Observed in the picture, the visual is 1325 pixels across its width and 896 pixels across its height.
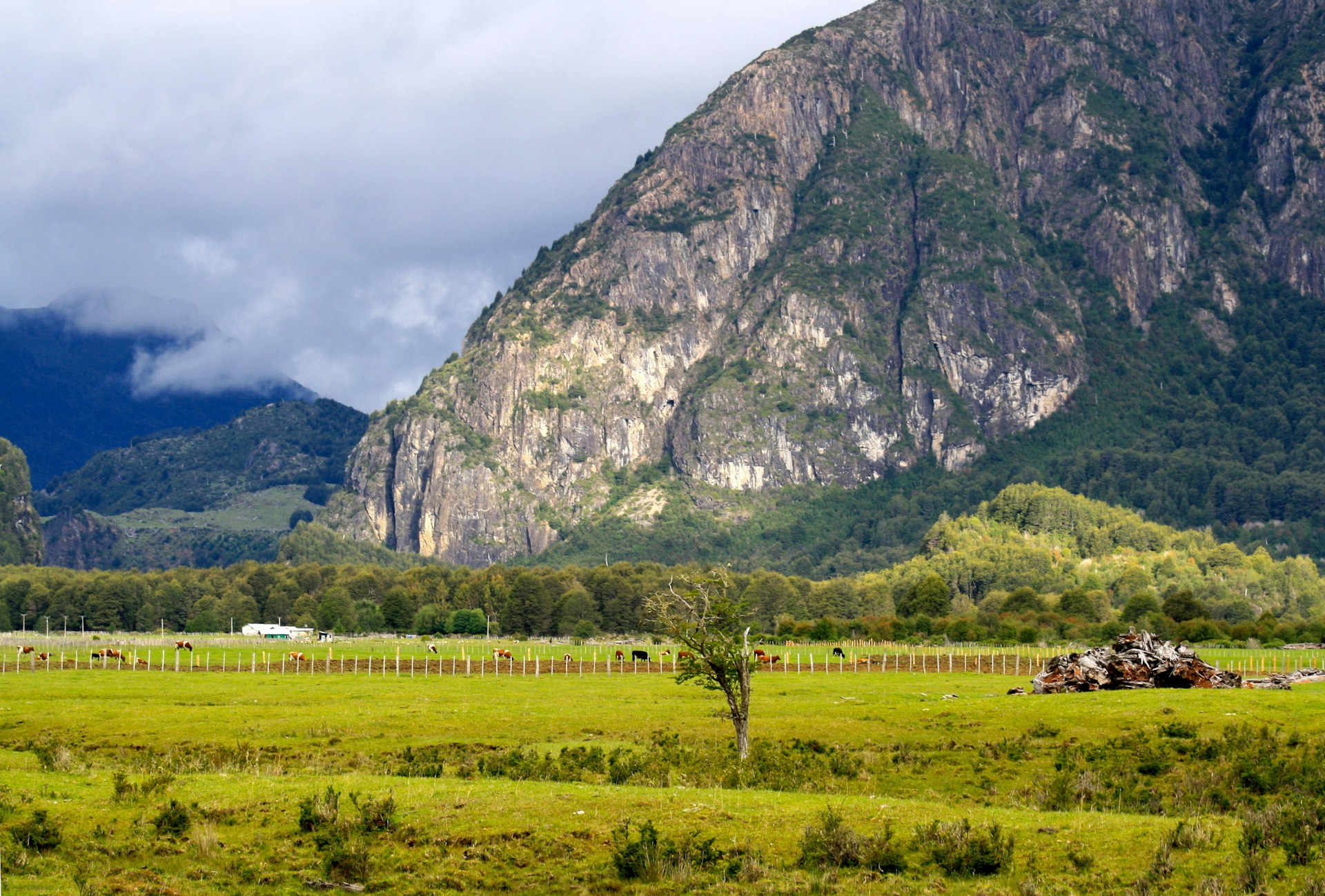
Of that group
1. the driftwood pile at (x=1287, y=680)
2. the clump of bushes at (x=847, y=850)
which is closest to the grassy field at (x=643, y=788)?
the clump of bushes at (x=847, y=850)

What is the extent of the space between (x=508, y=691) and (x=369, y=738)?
26628 millimetres

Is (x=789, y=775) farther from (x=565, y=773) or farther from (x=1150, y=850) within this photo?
(x=1150, y=850)

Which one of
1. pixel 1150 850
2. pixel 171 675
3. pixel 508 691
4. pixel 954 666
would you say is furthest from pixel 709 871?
pixel 954 666

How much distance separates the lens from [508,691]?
81125mm

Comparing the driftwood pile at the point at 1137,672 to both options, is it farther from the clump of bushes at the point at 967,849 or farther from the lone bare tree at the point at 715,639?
the clump of bushes at the point at 967,849

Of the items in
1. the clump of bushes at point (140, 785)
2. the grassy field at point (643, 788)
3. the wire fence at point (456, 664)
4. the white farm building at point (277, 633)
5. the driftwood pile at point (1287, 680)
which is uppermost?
the driftwood pile at point (1287, 680)

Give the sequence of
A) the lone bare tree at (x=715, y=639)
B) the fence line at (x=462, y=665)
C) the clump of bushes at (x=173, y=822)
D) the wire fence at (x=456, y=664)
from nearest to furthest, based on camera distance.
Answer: the clump of bushes at (x=173, y=822) → the lone bare tree at (x=715, y=639) → the fence line at (x=462, y=665) → the wire fence at (x=456, y=664)

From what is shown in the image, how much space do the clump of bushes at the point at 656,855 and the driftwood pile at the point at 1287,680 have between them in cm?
3927

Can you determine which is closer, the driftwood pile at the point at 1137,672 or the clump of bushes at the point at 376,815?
the clump of bushes at the point at 376,815

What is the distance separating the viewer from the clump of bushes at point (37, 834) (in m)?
31.6

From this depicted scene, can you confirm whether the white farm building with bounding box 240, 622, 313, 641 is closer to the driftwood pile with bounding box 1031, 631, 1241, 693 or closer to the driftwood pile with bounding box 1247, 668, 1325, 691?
the driftwood pile with bounding box 1031, 631, 1241, 693

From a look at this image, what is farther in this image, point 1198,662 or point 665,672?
point 665,672

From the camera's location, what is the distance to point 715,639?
163 ft

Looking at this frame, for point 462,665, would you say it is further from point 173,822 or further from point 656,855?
A: point 656,855
